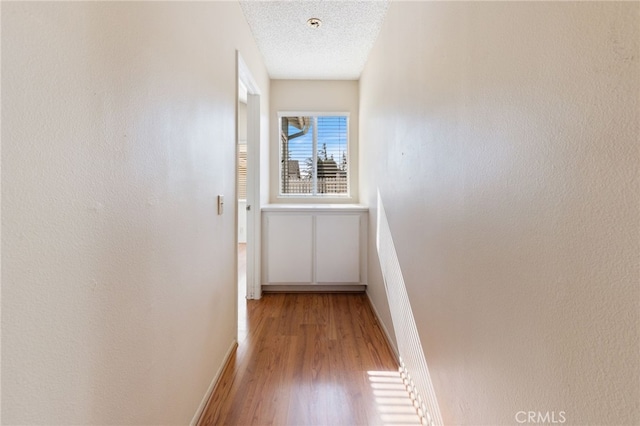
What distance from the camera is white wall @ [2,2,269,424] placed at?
55cm

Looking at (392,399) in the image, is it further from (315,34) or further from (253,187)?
(315,34)

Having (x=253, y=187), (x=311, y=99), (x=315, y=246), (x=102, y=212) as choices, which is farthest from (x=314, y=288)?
(x=102, y=212)

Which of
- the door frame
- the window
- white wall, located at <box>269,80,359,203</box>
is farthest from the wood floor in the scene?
white wall, located at <box>269,80,359,203</box>

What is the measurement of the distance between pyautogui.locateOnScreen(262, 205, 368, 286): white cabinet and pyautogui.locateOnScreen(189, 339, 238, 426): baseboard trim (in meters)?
1.15

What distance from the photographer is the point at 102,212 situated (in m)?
0.75

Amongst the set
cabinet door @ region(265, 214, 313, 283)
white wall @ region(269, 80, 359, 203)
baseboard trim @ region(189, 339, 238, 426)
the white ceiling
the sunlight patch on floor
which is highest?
the white ceiling

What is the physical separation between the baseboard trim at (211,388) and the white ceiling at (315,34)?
2.42 meters

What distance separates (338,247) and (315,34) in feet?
6.64

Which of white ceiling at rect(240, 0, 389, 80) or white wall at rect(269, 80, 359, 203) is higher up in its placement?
white ceiling at rect(240, 0, 389, 80)

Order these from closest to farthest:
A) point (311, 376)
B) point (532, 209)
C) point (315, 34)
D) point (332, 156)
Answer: point (532, 209), point (311, 376), point (315, 34), point (332, 156)

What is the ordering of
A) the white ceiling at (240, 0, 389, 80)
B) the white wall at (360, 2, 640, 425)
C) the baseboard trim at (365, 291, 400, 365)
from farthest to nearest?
the white ceiling at (240, 0, 389, 80), the baseboard trim at (365, 291, 400, 365), the white wall at (360, 2, 640, 425)

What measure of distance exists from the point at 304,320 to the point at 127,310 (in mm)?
1795

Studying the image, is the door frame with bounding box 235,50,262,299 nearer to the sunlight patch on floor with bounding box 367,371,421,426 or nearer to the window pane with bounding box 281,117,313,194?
the window pane with bounding box 281,117,313,194

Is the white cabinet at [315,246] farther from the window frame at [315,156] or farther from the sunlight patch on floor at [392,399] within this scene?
the sunlight patch on floor at [392,399]
